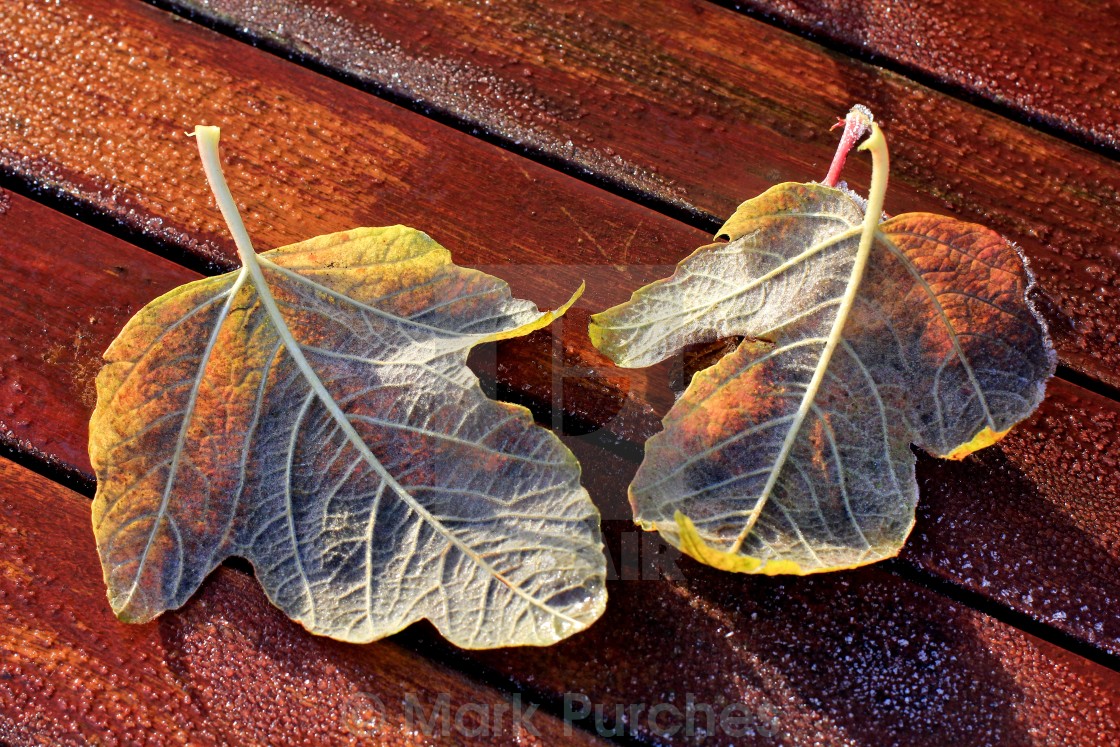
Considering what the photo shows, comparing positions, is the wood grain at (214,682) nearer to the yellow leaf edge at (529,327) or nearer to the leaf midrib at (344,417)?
the leaf midrib at (344,417)

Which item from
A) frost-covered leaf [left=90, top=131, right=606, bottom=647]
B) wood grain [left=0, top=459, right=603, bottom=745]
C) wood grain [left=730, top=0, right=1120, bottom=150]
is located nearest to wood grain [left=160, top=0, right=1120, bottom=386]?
wood grain [left=730, top=0, right=1120, bottom=150]

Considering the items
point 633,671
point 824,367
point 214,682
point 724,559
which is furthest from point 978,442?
point 214,682

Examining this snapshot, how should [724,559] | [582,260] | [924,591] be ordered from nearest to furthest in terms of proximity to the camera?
1. [724,559]
2. [924,591]
3. [582,260]

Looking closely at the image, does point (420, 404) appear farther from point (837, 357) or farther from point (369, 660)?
point (837, 357)

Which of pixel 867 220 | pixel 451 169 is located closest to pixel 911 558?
pixel 867 220

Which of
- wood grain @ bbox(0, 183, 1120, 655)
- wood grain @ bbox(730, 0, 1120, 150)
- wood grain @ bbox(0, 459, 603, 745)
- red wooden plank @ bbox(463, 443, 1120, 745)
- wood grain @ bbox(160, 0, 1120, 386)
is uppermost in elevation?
wood grain @ bbox(730, 0, 1120, 150)

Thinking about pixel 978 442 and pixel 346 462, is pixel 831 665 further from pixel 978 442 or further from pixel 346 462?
pixel 346 462

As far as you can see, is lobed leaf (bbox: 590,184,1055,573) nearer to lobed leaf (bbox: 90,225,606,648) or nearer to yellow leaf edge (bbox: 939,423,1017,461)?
yellow leaf edge (bbox: 939,423,1017,461)

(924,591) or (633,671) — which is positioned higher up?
(924,591)
